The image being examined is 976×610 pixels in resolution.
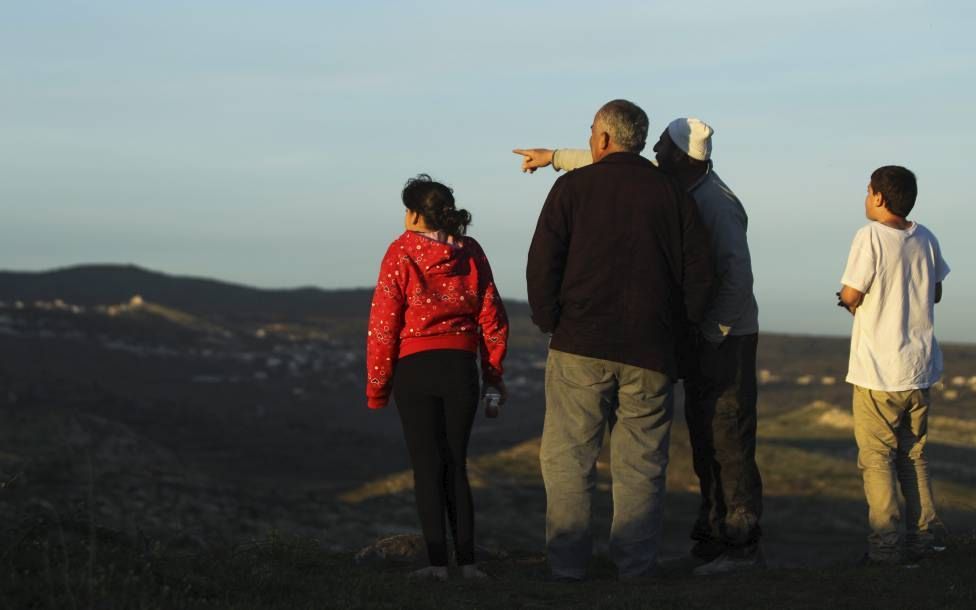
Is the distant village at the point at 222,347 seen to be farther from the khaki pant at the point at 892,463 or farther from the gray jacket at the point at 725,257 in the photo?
the gray jacket at the point at 725,257

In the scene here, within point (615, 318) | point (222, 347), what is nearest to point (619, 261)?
point (615, 318)

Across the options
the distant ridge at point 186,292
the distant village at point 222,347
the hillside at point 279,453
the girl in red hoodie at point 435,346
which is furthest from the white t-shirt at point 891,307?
the distant ridge at point 186,292

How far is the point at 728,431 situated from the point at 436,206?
2.11 metres

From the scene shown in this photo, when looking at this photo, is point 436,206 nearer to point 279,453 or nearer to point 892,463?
point 892,463

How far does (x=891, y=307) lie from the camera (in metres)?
7.76

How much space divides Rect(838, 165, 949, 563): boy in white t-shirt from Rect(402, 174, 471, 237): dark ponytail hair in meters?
2.19

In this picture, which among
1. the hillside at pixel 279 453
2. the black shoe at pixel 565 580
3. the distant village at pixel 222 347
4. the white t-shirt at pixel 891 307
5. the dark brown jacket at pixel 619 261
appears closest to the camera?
the dark brown jacket at pixel 619 261

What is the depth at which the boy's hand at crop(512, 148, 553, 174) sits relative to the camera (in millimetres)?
8273

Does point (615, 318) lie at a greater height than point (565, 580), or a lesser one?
greater

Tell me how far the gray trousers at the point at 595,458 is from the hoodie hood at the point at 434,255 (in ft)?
2.33

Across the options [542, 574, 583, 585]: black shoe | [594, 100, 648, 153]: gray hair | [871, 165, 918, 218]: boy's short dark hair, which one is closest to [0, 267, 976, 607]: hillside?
[542, 574, 583, 585]: black shoe

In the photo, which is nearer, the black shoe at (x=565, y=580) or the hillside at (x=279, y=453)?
the black shoe at (x=565, y=580)

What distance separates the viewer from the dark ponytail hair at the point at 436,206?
750cm

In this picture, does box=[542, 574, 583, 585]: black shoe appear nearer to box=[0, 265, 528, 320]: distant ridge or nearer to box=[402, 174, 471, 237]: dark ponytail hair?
box=[402, 174, 471, 237]: dark ponytail hair
